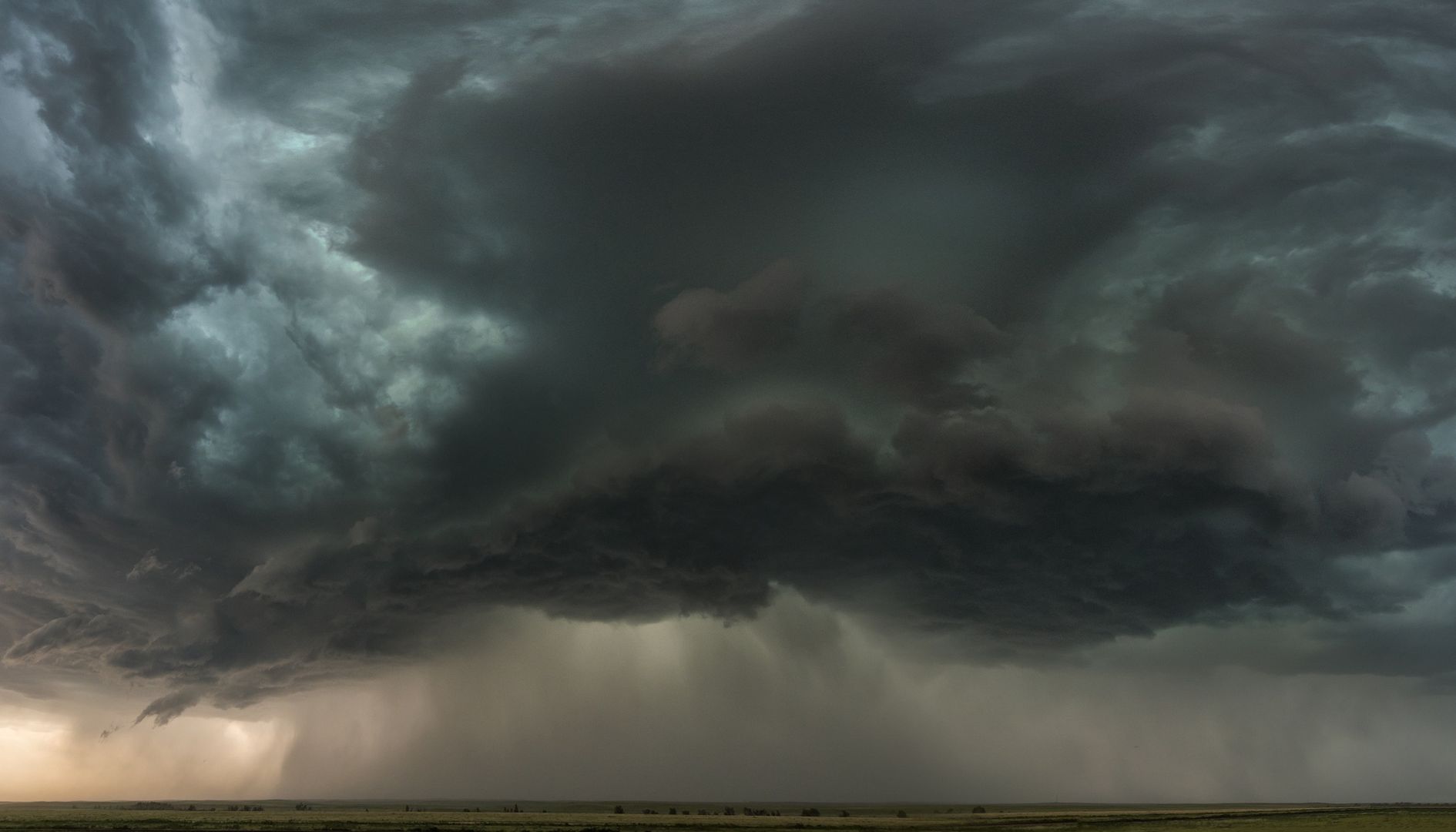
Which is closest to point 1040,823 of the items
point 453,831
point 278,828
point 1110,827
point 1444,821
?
point 1110,827

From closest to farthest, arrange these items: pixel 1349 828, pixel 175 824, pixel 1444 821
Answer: pixel 1349 828 → pixel 1444 821 → pixel 175 824

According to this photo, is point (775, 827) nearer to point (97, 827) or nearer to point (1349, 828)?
point (1349, 828)

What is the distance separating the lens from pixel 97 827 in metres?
185

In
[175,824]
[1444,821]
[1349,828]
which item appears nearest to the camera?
[1349,828]

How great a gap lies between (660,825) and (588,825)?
14367mm

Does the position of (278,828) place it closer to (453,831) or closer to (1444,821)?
(453,831)

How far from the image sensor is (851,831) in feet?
554

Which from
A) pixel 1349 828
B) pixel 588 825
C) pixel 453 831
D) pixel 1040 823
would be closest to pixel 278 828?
pixel 453 831

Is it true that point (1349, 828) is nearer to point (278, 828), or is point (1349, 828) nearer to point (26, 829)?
point (278, 828)

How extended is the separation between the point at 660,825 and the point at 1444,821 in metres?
148

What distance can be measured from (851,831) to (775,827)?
15.2 m

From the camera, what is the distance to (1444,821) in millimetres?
182500

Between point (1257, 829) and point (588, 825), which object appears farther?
point (588, 825)

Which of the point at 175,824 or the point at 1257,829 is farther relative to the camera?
the point at 175,824
